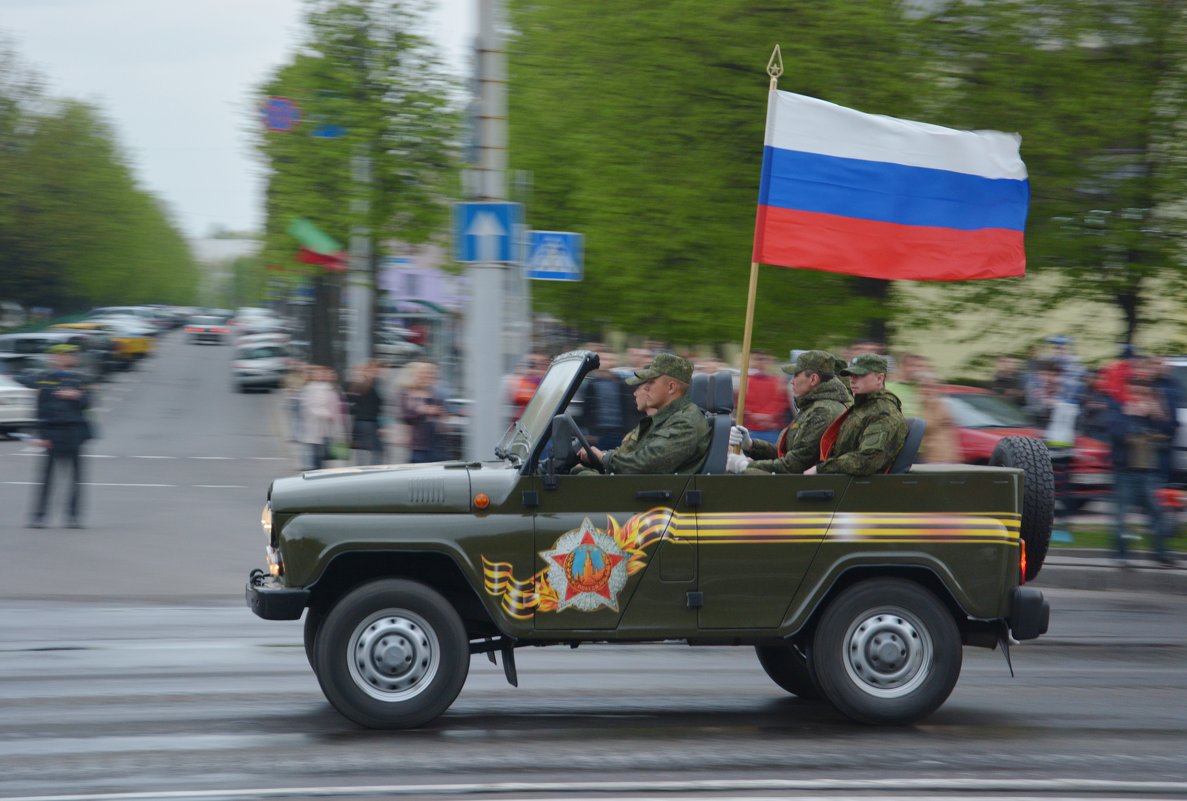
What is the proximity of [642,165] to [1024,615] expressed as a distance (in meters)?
13.6

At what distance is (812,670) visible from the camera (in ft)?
24.7

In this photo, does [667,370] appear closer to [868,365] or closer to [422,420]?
[868,365]

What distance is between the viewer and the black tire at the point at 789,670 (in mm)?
8484

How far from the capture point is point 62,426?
16.9 metres

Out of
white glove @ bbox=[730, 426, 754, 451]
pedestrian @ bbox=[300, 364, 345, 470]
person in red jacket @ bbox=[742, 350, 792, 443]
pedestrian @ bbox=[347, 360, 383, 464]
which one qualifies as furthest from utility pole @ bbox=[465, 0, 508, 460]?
pedestrian @ bbox=[300, 364, 345, 470]

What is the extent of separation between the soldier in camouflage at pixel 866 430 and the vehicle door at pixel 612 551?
767mm

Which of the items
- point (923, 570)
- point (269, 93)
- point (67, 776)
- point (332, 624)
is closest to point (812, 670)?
point (923, 570)

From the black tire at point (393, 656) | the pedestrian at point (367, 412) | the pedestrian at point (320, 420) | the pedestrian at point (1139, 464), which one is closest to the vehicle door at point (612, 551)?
the black tire at point (393, 656)

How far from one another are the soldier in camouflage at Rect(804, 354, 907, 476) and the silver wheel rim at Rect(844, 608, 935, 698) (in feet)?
→ 2.46

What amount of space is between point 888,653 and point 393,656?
2.45 m

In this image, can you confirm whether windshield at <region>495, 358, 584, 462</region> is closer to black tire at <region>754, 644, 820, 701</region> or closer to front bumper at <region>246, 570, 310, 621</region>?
front bumper at <region>246, 570, 310, 621</region>

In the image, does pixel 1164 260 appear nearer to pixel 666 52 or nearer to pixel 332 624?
pixel 666 52

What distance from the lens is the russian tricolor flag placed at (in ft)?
33.8

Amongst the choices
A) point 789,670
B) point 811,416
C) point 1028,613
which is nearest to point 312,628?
point 789,670
